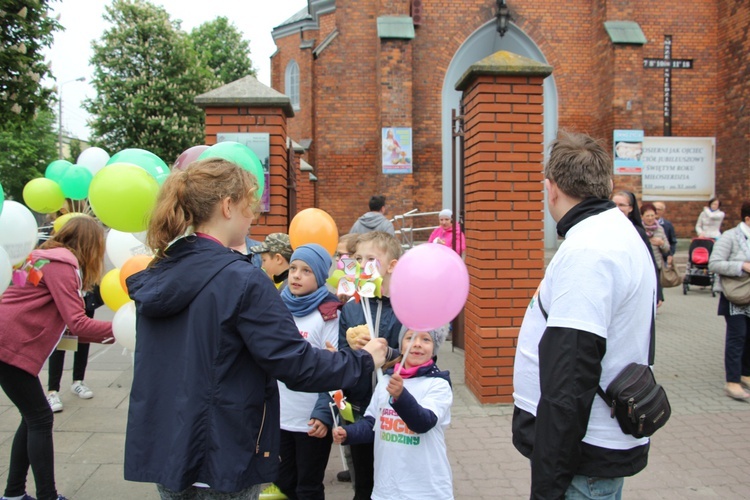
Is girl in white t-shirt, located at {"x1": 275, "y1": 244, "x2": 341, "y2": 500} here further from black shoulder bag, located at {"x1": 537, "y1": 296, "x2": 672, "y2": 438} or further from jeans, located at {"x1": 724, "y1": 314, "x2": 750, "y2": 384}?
jeans, located at {"x1": 724, "y1": 314, "x2": 750, "y2": 384}

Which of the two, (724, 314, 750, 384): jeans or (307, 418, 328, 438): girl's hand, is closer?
Result: (307, 418, 328, 438): girl's hand

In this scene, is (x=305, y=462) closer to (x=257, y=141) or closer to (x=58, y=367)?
(x=257, y=141)

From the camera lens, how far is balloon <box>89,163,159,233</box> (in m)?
2.64

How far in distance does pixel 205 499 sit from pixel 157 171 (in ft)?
6.70

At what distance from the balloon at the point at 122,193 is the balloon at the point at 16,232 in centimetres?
109

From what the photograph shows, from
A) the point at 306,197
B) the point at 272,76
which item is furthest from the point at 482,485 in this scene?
the point at 272,76

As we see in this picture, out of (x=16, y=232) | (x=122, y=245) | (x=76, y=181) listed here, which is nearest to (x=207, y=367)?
(x=16, y=232)

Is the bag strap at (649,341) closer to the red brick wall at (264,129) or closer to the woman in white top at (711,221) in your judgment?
the red brick wall at (264,129)

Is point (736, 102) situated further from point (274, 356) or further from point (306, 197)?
point (274, 356)

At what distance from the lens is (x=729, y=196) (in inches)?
613

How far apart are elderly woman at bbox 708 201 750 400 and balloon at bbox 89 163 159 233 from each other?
497 cm

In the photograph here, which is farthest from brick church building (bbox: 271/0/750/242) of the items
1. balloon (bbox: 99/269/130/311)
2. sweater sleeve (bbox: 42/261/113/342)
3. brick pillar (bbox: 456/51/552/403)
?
sweater sleeve (bbox: 42/261/113/342)

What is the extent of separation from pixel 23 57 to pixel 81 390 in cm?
418

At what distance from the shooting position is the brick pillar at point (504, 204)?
4828mm
